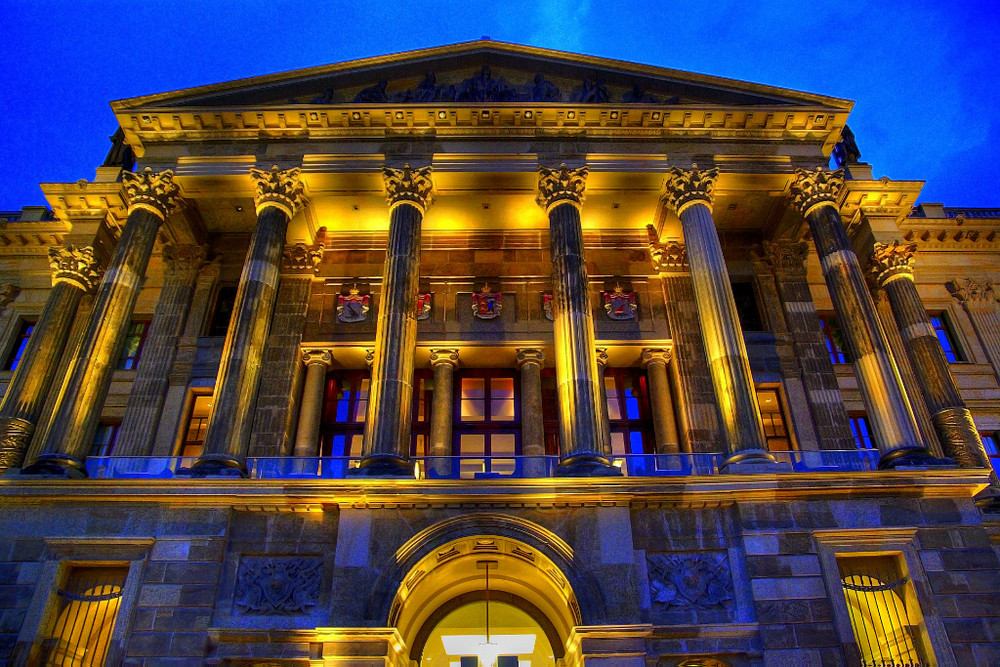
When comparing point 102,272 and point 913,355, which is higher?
point 102,272

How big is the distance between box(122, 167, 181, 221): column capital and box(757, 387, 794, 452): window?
21.6 m

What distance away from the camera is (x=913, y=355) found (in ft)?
80.6

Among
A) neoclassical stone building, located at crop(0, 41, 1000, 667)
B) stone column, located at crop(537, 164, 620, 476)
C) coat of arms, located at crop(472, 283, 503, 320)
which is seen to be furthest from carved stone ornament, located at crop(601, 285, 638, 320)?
stone column, located at crop(537, 164, 620, 476)

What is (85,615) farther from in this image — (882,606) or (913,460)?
(913,460)

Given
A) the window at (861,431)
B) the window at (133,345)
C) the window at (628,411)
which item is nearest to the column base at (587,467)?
the window at (628,411)

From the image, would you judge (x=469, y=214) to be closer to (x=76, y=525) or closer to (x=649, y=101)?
(x=649, y=101)

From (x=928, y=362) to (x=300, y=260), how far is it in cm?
2234

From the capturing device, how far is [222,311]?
93.9 feet

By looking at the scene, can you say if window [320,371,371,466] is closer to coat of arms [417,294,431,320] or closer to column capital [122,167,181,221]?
coat of arms [417,294,431,320]

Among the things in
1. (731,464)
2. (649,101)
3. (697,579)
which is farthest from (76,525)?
(649,101)

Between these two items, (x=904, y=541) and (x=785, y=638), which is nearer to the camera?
(x=785, y=638)

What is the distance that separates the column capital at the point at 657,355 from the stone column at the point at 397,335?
905cm

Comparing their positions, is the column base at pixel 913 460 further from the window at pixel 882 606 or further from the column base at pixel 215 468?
the column base at pixel 215 468

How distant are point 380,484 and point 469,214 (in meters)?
12.8
